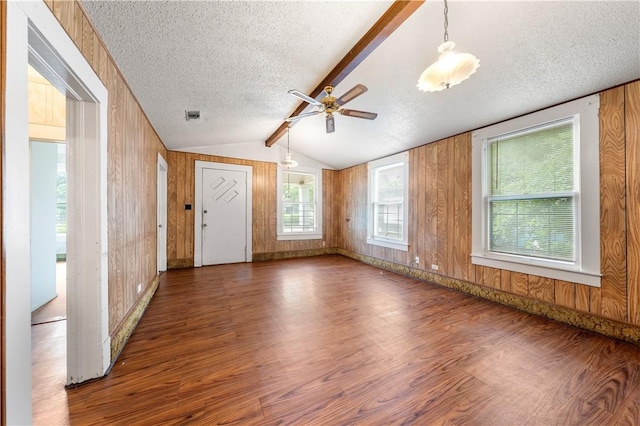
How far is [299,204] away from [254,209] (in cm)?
111

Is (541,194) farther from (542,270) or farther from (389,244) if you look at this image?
(389,244)

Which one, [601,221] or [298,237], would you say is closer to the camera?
[601,221]

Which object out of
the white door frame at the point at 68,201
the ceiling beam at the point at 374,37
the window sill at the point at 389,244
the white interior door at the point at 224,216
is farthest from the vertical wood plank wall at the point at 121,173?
the window sill at the point at 389,244

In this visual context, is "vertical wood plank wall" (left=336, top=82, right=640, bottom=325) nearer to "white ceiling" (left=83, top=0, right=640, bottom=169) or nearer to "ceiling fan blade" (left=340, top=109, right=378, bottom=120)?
"white ceiling" (left=83, top=0, right=640, bottom=169)

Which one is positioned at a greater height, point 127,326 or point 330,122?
point 330,122

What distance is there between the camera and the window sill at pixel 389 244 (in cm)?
428

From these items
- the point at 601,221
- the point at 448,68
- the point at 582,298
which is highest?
the point at 448,68

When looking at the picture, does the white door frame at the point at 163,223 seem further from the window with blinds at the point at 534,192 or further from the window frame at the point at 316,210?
the window with blinds at the point at 534,192

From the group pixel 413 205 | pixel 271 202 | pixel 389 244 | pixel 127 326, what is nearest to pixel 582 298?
pixel 413 205

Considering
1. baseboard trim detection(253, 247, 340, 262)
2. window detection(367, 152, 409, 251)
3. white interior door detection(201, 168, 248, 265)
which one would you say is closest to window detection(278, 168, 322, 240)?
baseboard trim detection(253, 247, 340, 262)

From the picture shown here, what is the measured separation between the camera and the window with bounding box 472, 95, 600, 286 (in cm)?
227

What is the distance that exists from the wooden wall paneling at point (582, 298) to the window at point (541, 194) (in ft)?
0.23

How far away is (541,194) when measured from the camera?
2.60m

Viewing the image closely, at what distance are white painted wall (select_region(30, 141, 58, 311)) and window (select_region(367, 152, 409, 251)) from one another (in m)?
4.85
